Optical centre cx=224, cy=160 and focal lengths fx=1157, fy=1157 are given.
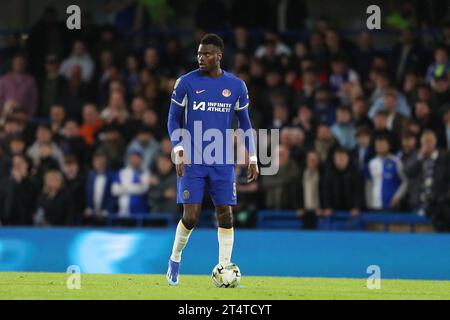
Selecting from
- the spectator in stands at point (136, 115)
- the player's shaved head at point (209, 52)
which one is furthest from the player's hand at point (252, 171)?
the spectator in stands at point (136, 115)

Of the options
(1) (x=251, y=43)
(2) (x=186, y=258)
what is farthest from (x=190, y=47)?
(2) (x=186, y=258)

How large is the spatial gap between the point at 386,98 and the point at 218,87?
6.81 m

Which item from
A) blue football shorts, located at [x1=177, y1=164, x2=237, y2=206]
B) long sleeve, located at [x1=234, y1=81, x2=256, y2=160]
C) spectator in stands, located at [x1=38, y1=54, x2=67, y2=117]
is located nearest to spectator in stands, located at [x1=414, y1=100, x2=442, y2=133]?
long sleeve, located at [x1=234, y1=81, x2=256, y2=160]

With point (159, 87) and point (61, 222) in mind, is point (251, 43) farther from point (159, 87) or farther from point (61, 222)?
point (61, 222)

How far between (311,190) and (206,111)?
577 centimetres

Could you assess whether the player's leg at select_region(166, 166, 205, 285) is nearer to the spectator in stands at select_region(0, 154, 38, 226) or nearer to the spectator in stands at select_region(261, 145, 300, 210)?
the spectator in stands at select_region(261, 145, 300, 210)

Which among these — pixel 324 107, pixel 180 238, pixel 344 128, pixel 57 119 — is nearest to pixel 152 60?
pixel 57 119

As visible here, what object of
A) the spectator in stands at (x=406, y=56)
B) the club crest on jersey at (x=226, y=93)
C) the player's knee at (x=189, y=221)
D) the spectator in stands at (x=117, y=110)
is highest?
the spectator in stands at (x=406, y=56)

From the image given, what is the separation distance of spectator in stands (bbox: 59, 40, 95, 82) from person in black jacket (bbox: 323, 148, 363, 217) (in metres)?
5.61

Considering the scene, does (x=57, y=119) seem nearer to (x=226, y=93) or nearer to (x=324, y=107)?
(x=324, y=107)

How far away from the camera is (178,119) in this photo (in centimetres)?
1143

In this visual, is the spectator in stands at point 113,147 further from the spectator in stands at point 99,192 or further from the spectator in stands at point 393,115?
the spectator in stands at point 393,115

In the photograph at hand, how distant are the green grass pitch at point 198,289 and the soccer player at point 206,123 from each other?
668 mm

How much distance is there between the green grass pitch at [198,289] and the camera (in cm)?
1048
